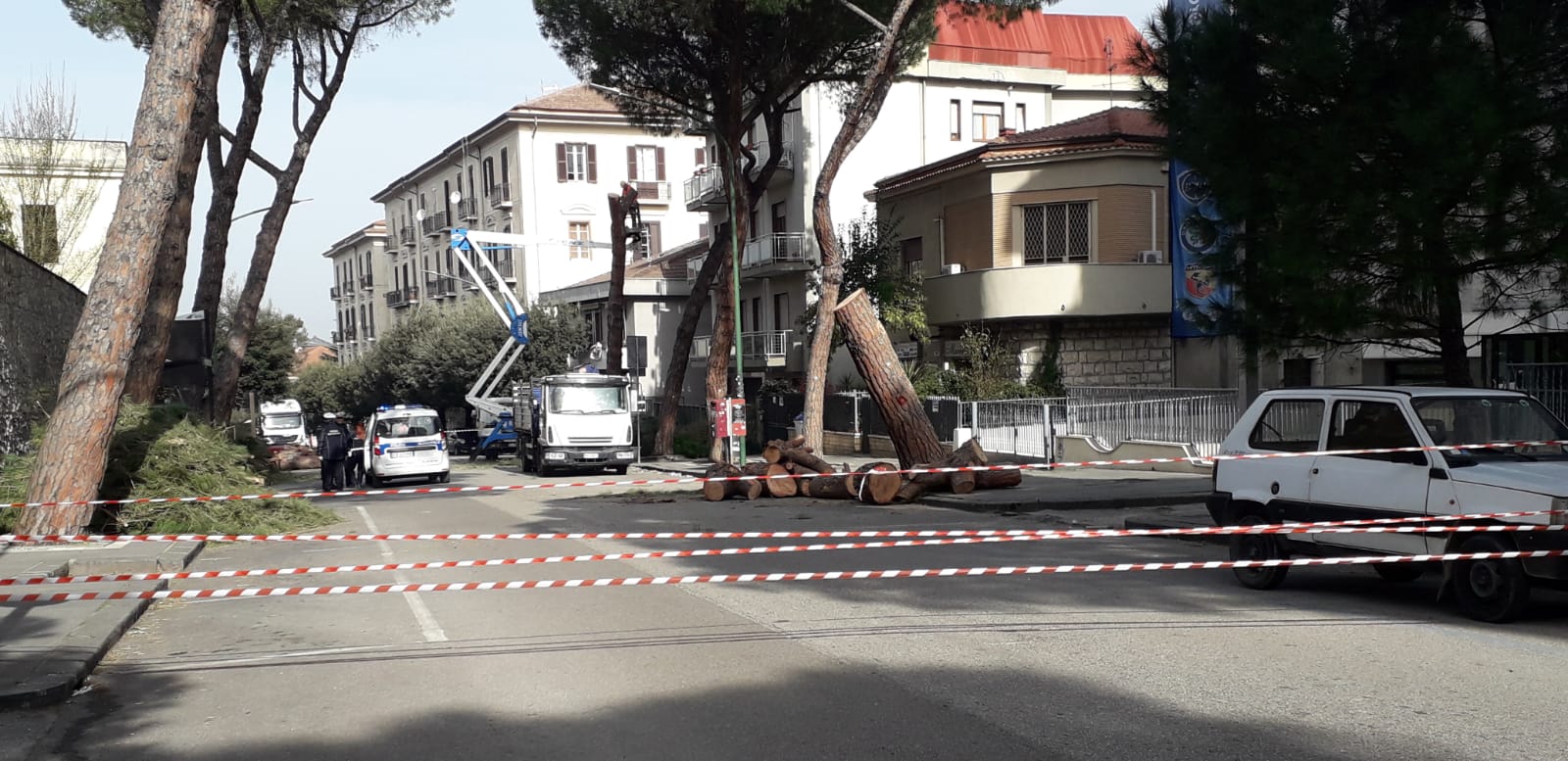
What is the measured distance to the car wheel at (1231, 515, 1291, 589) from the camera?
400 inches

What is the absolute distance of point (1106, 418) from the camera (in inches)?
1003

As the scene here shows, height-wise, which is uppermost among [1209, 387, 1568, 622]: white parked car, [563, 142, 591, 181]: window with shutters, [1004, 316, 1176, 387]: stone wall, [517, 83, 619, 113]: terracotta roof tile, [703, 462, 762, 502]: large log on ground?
[517, 83, 619, 113]: terracotta roof tile

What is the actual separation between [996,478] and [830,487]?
8.68 feet

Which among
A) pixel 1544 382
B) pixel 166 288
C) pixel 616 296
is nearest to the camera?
pixel 1544 382

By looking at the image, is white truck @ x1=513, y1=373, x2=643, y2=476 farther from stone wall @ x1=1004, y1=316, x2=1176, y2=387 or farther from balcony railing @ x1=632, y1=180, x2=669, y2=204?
balcony railing @ x1=632, y1=180, x2=669, y2=204

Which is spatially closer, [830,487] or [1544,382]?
[1544,382]

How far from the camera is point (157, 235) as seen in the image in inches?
595

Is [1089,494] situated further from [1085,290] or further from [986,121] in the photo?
[986,121]

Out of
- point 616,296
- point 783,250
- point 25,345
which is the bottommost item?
point 25,345

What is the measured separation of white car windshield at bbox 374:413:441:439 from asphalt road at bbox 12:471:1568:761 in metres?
19.8

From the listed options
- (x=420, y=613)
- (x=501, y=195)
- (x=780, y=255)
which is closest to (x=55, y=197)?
(x=780, y=255)

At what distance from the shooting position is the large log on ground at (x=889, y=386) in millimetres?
22672

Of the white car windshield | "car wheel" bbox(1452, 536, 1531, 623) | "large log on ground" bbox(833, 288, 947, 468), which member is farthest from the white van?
"car wheel" bbox(1452, 536, 1531, 623)

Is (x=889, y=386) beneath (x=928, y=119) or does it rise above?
beneath
